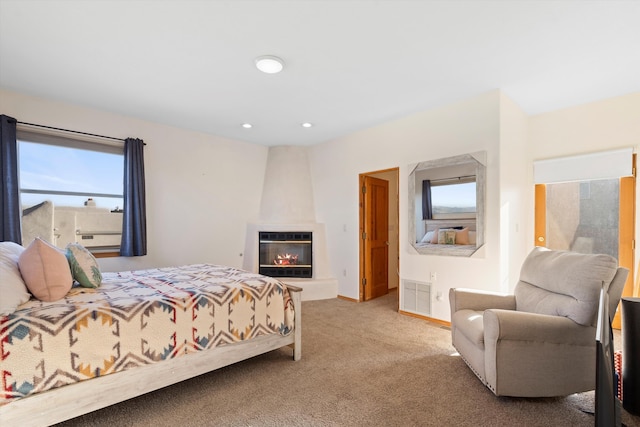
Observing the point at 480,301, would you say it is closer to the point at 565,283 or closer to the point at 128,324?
the point at 565,283

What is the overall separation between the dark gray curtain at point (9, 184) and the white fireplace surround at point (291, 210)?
9.12 feet

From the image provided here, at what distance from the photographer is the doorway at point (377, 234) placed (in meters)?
4.64

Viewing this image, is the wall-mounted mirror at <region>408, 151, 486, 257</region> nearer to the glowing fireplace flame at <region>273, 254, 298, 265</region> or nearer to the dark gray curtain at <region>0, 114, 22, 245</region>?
the glowing fireplace flame at <region>273, 254, 298, 265</region>

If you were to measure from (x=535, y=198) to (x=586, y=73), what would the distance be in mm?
1560

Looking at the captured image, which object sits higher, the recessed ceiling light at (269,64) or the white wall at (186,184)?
the recessed ceiling light at (269,64)

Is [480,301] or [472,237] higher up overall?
[472,237]

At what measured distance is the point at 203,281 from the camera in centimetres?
252

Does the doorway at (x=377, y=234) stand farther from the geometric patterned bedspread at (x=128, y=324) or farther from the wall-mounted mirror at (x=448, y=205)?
the geometric patterned bedspread at (x=128, y=324)

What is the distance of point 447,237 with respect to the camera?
3619mm

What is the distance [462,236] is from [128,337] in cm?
327

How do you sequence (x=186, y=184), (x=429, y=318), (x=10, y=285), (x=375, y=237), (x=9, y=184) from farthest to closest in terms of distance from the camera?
(x=375, y=237) < (x=186, y=184) < (x=429, y=318) < (x=9, y=184) < (x=10, y=285)

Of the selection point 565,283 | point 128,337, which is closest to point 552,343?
point 565,283

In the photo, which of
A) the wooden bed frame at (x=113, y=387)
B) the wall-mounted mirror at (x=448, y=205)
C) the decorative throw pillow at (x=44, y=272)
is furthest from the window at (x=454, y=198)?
the decorative throw pillow at (x=44, y=272)

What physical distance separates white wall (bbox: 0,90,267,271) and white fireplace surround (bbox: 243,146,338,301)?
6.7 inches
